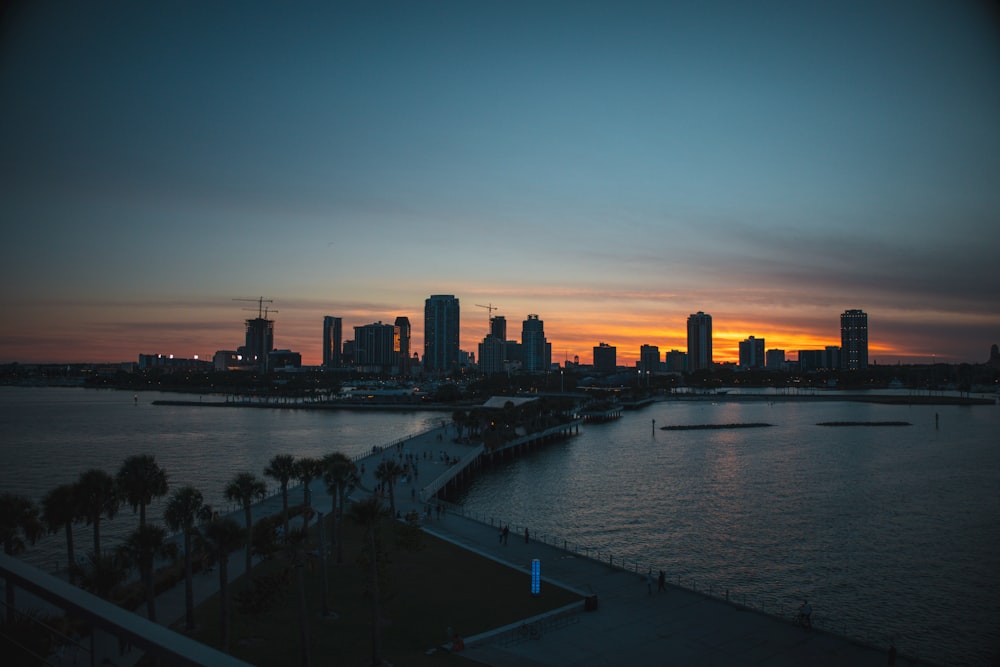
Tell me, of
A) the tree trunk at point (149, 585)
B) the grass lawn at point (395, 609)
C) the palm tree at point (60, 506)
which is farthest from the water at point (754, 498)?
the tree trunk at point (149, 585)

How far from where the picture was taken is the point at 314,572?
23984mm

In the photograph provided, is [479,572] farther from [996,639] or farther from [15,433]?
[15,433]

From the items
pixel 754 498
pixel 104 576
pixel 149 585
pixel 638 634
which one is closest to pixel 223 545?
pixel 149 585

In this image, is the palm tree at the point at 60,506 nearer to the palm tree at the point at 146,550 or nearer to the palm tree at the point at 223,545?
the palm tree at the point at 146,550

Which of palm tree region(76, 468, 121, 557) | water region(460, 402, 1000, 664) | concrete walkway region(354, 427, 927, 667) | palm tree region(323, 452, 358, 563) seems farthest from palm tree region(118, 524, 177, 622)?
water region(460, 402, 1000, 664)

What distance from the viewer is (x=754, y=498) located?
43.9 metres

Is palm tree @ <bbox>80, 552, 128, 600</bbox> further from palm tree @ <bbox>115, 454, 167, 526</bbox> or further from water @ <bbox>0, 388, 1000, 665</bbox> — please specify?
water @ <bbox>0, 388, 1000, 665</bbox>

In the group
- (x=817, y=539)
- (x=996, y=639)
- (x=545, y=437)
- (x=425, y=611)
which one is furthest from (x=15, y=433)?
(x=996, y=639)

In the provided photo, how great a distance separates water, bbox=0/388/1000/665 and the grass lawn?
9.18 metres

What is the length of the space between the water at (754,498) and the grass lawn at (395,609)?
9.18m

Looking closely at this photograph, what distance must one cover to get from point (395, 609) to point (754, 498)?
31.0 meters

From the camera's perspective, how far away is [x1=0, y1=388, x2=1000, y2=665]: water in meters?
25.7

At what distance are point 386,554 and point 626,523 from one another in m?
18.4

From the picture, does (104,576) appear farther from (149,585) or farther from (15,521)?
(15,521)
